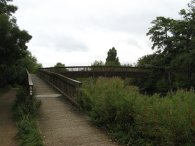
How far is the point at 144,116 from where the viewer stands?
30.9 ft

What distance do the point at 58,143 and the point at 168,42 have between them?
5200 cm

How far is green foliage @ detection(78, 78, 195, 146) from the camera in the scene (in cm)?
822

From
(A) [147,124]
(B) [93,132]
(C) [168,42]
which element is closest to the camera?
(A) [147,124]

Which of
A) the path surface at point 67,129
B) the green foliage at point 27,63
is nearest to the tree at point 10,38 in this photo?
the path surface at point 67,129

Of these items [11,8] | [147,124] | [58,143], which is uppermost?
[11,8]

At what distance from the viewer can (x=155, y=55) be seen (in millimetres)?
64250

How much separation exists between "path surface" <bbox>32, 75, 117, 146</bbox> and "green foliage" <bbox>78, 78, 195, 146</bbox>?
0.42 m

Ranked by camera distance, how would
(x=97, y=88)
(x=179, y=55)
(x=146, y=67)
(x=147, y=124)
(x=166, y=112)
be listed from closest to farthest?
(x=166, y=112) → (x=147, y=124) → (x=97, y=88) → (x=179, y=55) → (x=146, y=67)

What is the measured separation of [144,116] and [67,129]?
3.48 m

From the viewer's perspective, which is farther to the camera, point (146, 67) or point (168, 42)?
point (146, 67)

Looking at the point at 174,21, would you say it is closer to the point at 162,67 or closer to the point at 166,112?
the point at 162,67

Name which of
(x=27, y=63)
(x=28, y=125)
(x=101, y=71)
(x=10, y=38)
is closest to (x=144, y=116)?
(x=28, y=125)

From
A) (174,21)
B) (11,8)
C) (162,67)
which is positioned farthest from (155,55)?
(11,8)

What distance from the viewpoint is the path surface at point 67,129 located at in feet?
34.5
